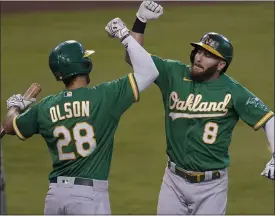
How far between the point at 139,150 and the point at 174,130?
15.8 ft

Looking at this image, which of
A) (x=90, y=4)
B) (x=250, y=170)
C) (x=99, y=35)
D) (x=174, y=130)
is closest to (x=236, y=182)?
Result: (x=250, y=170)

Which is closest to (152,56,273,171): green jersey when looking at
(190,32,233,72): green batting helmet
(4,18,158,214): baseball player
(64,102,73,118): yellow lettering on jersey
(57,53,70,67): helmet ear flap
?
(190,32,233,72): green batting helmet

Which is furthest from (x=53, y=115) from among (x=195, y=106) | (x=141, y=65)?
(x=195, y=106)

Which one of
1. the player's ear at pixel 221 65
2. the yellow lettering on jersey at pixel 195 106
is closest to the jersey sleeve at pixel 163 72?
the yellow lettering on jersey at pixel 195 106

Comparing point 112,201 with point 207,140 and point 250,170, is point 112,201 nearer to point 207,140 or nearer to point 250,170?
point 250,170

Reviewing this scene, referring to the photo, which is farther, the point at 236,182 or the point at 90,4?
the point at 90,4

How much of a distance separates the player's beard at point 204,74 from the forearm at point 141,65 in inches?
20.4

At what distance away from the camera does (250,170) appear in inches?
410

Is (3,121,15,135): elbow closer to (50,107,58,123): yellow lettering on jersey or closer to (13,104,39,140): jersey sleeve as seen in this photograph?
(13,104,39,140): jersey sleeve

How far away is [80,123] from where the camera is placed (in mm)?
5883

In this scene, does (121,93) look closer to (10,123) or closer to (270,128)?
(10,123)

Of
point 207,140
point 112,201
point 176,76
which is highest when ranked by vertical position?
point 176,76

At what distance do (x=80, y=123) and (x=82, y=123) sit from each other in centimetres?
2

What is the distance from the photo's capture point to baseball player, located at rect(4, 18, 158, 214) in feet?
19.4
